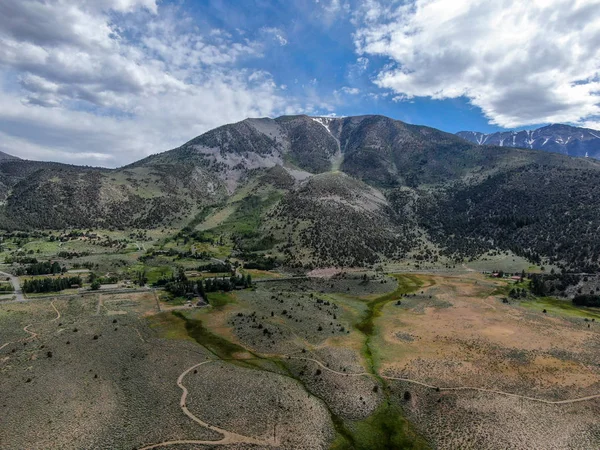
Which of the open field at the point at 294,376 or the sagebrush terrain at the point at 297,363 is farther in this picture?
the sagebrush terrain at the point at 297,363

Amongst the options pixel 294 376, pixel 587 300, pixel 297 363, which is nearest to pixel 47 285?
pixel 297 363

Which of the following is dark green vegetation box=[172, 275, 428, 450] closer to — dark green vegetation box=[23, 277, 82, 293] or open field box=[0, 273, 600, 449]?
open field box=[0, 273, 600, 449]

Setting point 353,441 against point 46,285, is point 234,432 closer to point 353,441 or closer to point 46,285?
point 353,441

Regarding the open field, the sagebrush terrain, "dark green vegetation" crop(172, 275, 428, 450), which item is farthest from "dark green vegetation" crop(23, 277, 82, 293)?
"dark green vegetation" crop(172, 275, 428, 450)

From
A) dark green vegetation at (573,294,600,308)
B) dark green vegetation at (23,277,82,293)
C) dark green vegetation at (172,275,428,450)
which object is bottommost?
dark green vegetation at (172,275,428,450)

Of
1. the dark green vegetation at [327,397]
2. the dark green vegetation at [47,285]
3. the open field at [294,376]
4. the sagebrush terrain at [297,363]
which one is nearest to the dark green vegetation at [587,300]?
the sagebrush terrain at [297,363]

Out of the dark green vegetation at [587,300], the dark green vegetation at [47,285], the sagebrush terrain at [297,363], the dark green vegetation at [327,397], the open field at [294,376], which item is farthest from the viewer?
the dark green vegetation at [47,285]

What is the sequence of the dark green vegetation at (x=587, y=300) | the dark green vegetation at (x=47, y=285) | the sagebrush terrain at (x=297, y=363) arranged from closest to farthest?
the sagebrush terrain at (x=297, y=363)
the dark green vegetation at (x=587, y=300)
the dark green vegetation at (x=47, y=285)

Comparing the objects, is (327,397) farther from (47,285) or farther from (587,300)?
(47,285)

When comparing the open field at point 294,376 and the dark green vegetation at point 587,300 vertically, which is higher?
the dark green vegetation at point 587,300

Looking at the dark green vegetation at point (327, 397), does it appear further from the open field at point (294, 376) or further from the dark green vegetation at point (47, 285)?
the dark green vegetation at point (47, 285)
